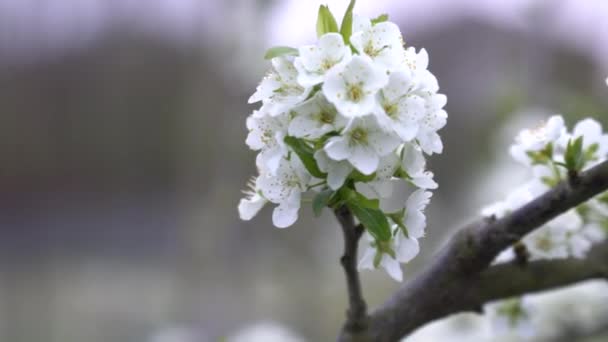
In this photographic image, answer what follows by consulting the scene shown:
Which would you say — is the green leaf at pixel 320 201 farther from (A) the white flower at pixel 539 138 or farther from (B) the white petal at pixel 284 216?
(A) the white flower at pixel 539 138

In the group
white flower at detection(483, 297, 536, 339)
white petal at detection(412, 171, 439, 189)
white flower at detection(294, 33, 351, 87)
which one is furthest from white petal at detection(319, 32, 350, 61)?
white flower at detection(483, 297, 536, 339)

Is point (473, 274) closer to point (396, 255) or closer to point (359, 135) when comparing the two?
point (396, 255)

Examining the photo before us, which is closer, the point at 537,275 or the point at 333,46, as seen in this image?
the point at 333,46

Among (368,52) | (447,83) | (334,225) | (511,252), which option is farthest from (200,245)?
(447,83)

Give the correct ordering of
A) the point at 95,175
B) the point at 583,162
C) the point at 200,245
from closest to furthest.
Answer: the point at 583,162, the point at 200,245, the point at 95,175

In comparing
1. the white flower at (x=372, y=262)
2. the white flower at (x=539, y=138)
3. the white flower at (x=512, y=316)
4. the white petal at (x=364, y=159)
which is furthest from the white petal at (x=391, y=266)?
the white flower at (x=512, y=316)

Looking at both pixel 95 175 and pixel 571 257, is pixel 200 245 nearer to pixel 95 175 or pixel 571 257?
pixel 571 257

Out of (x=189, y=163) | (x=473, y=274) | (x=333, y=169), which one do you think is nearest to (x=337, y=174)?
(x=333, y=169)
